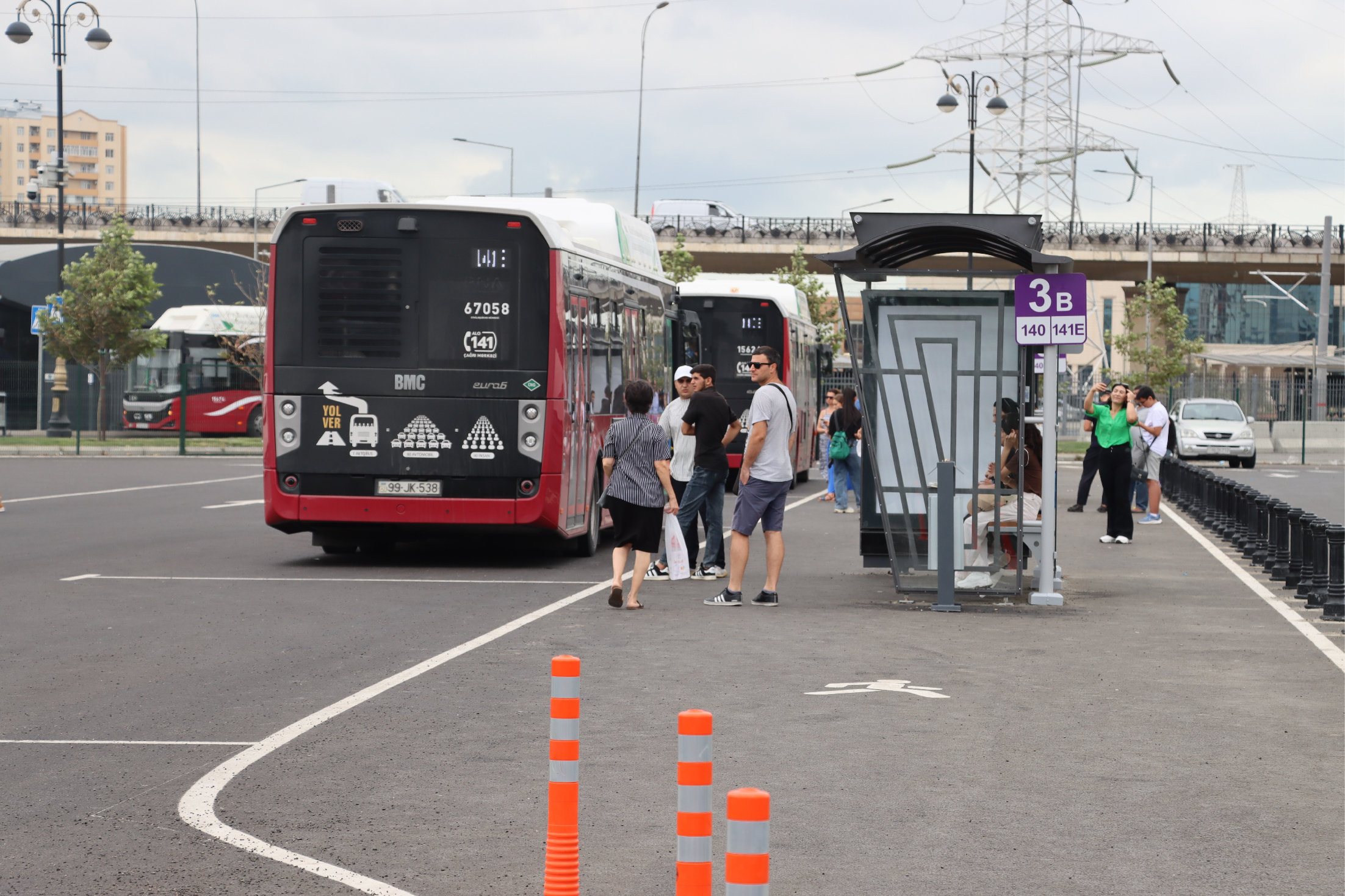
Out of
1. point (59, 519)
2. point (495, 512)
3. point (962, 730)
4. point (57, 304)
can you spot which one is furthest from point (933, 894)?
point (57, 304)

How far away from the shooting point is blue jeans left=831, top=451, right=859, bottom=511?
2336 centimetres

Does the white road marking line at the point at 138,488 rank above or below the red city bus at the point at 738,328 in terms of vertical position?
below

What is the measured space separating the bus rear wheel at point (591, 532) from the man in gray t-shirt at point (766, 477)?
150 inches

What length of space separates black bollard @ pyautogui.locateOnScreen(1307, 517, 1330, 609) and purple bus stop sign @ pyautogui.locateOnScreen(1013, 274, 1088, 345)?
8.31 ft

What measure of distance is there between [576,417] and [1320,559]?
6.42 m

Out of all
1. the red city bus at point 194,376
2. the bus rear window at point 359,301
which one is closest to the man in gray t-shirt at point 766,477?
the bus rear window at point 359,301

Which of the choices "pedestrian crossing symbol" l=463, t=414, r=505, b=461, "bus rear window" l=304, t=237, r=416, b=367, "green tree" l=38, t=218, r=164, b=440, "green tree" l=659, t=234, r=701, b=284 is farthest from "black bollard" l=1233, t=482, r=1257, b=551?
"green tree" l=659, t=234, r=701, b=284

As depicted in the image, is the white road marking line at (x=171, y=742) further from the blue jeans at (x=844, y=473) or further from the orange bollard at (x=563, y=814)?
the blue jeans at (x=844, y=473)

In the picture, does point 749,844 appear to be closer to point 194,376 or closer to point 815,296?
point 194,376

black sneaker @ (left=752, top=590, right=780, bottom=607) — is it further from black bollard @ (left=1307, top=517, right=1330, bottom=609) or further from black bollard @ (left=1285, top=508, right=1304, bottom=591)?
black bollard @ (left=1285, top=508, right=1304, bottom=591)

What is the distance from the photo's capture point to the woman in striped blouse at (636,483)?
12.2 meters

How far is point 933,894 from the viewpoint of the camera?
5172mm

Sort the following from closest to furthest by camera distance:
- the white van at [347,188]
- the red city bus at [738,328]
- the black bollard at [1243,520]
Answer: the black bollard at [1243,520]
the red city bus at [738,328]
the white van at [347,188]

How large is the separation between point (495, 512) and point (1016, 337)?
15.4 ft
